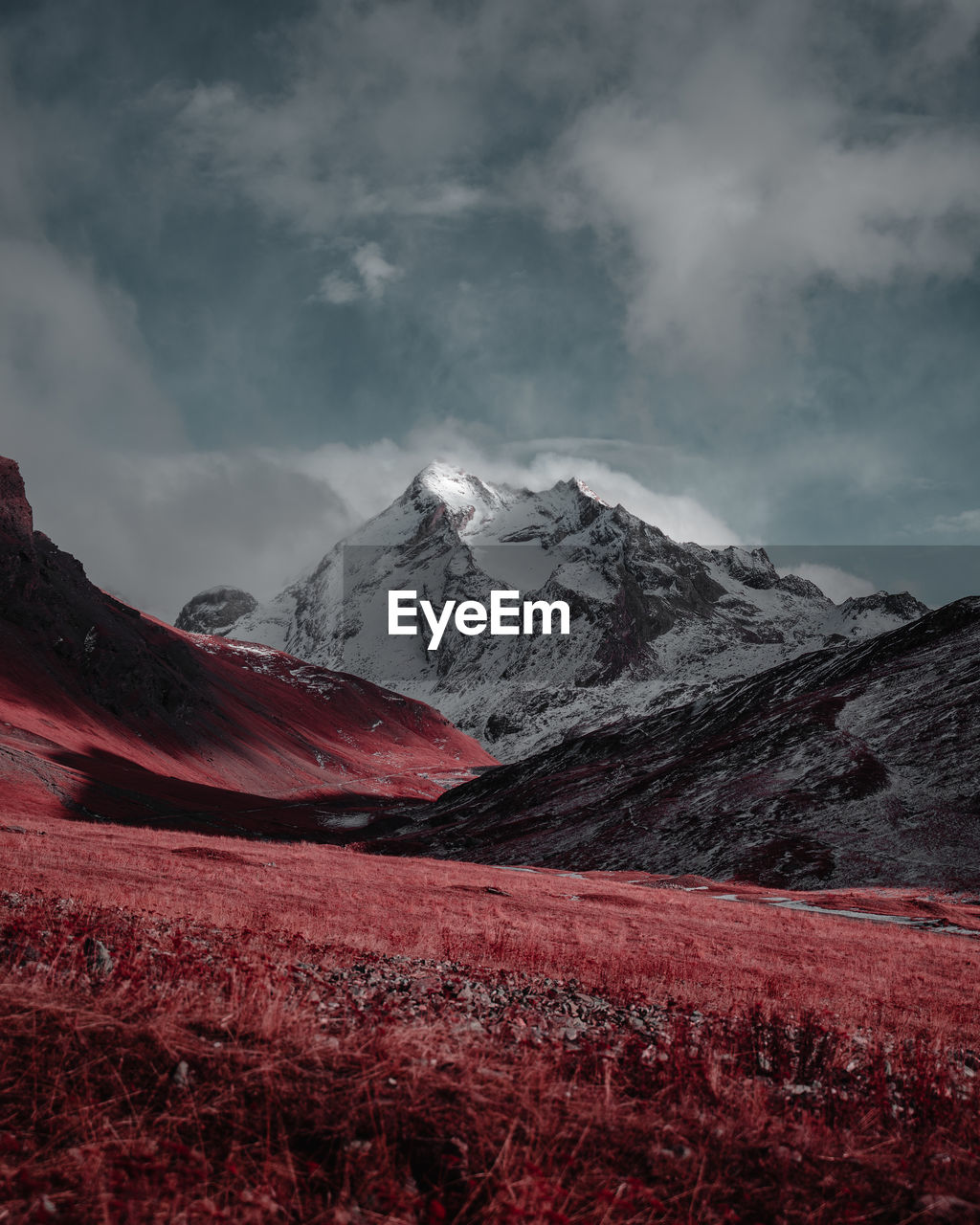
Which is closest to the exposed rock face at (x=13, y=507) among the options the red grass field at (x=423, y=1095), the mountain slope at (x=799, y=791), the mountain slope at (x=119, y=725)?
the mountain slope at (x=119, y=725)

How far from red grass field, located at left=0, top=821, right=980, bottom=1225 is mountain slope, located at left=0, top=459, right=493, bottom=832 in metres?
66.7

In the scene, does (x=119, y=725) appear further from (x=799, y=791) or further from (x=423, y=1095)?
(x=423, y=1095)

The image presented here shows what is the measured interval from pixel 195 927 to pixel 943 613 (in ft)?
413

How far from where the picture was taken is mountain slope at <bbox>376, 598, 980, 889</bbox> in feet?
203

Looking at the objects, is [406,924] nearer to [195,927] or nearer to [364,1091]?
[195,927]

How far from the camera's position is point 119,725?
124 metres

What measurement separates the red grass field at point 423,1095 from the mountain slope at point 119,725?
66.7 m

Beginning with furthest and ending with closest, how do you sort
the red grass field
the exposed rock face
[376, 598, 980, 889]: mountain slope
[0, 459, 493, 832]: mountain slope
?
the exposed rock face → [0, 459, 493, 832]: mountain slope → [376, 598, 980, 889]: mountain slope → the red grass field

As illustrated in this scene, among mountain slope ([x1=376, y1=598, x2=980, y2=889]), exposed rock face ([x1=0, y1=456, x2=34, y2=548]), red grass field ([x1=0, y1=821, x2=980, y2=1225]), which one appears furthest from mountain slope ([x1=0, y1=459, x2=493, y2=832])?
red grass field ([x1=0, y1=821, x2=980, y2=1225])

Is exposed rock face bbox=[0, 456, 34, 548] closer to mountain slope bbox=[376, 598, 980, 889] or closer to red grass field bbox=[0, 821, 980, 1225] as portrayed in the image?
mountain slope bbox=[376, 598, 980, 889]

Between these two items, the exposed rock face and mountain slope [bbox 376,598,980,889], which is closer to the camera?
mountain slope [bbox 376,598,980,889]

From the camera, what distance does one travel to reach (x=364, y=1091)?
496cm

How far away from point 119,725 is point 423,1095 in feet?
449

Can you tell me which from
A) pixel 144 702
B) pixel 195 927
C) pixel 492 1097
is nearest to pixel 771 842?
pixel 195 927
